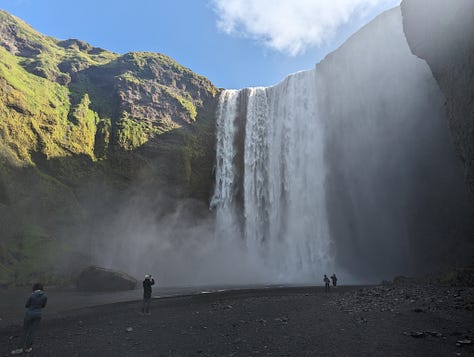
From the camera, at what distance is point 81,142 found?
4731 cm

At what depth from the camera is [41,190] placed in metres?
39.1

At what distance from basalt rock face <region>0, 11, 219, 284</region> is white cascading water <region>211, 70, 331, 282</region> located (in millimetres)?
5004

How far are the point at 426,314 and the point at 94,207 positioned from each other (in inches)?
1588

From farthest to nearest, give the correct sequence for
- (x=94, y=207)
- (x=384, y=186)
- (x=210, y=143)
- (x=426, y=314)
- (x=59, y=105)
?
(x=210, y=143) → (x=59, y=105) → (x=94, y=207) → (x=384, y=186) → (x=426, y=314)

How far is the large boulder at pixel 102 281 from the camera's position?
29.0 meters

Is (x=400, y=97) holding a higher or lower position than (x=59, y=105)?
lower

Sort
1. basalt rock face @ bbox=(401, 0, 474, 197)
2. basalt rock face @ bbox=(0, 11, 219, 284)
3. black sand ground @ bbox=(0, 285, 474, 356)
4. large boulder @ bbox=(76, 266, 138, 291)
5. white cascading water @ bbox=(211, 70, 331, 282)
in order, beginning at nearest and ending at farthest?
black sand ground @ bbox=(0, 285, 474, 356)
basalt rock face @ bbox=(401, 0, 474, 197)
large boulder @ bbox=(76, 266, 138, 291)
basalt rock face @ bbox=(0, 11, 219, 284)
white cascading water @ bbox=(211, 70, 331, 282)

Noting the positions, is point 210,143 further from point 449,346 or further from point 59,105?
point 449,346

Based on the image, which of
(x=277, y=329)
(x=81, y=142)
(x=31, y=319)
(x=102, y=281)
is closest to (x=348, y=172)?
(x=102, y=281)

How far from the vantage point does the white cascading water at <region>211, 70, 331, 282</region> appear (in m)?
40.5

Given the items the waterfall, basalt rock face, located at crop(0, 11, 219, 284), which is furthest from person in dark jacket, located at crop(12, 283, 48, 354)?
the waterfall

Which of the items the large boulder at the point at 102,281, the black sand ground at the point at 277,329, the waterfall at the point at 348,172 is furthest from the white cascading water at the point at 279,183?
the black sand ground at the point at 277,329

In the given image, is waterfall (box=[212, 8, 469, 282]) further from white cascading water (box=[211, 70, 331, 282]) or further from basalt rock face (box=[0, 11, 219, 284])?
basalt rock face (box=[0, 11, 219, 284])

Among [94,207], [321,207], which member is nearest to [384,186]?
[321,207]
